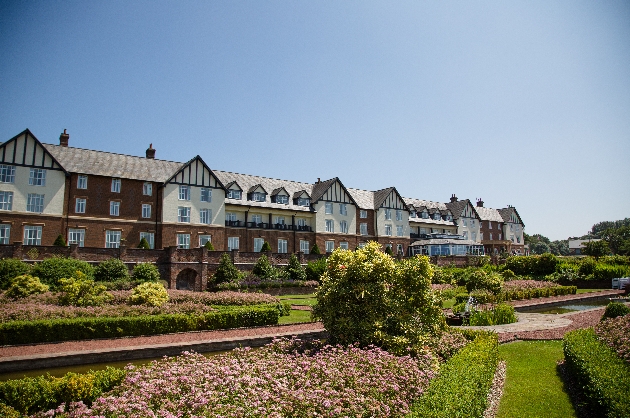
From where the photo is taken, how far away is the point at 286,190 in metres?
54.6

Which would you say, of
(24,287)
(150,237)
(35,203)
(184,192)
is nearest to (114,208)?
(150,237)

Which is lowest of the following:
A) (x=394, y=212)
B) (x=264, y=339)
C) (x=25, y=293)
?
(x=264, y=339)

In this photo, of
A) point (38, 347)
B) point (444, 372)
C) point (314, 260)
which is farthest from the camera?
point (314, 260)

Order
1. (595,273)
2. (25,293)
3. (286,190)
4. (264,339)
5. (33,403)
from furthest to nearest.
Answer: (286,190), (595,273), (25,293), (264,339), (33,403)

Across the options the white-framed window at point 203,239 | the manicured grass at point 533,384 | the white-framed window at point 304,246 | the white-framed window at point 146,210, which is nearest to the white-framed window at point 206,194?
the white-framed window at point 203,239

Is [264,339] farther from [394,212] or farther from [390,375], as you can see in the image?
[394,212]

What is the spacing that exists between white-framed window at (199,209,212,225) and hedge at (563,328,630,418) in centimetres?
3801

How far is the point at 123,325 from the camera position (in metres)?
17.9

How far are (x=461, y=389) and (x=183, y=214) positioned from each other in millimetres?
39982

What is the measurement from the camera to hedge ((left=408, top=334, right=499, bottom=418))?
737 cm

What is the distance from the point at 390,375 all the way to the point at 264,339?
864 centimetres

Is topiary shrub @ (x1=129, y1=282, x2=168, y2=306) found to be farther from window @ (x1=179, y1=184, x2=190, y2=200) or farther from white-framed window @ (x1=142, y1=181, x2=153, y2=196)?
window @ (x1=179, y1=184, x2=190, y2=200)

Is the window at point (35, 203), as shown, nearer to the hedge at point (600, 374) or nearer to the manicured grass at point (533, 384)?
the manicured grass at point (533, 384)

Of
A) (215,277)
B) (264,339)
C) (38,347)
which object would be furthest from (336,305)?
(215,277)
